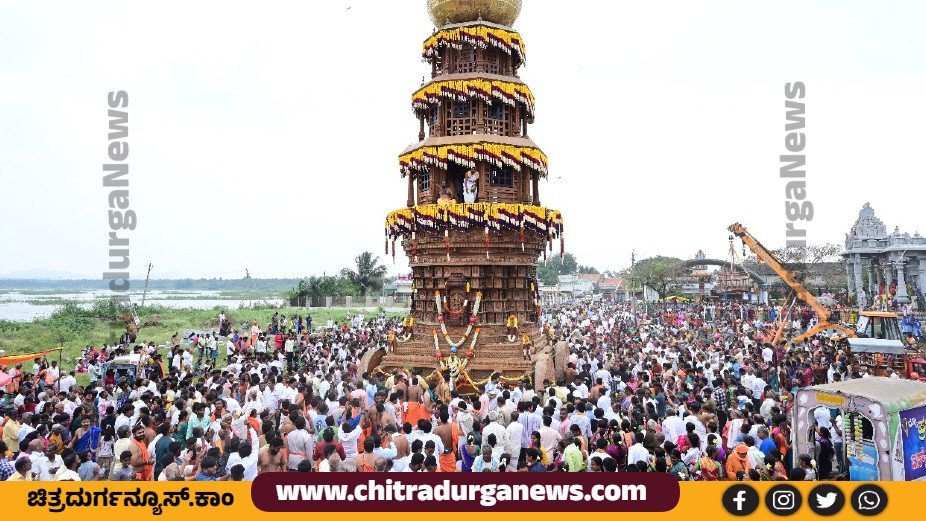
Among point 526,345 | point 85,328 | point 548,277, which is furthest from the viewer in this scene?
point 548,277

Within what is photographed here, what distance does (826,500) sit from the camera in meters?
6.06

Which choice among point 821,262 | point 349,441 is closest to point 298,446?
point 349,441

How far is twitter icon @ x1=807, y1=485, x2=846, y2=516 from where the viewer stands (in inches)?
238

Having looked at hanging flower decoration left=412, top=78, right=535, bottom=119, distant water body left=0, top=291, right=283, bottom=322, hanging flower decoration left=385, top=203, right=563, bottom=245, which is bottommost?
distant water body left=0, top=291, right=283, bottom=322

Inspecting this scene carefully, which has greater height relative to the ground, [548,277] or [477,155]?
[477,155]

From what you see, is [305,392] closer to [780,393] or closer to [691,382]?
[691,382]

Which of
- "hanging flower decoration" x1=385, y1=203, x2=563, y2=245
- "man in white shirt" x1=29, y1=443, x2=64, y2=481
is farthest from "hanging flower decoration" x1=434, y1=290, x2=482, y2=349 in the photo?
"man in white shirt" x1=29, y1=443, x2=64, y2=481

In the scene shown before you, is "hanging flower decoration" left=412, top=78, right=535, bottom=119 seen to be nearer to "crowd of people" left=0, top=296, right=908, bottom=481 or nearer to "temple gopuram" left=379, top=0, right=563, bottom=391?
"temple gopuram" left=379, top=0, right=563, bottom=391

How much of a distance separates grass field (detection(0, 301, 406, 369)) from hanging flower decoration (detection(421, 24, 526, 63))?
20449 mm

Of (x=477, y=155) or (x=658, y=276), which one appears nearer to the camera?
(x=477, y=155)

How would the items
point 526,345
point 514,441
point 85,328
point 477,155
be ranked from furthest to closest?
point 85,328 → point 477,155 → point 526,345 → point 514,441

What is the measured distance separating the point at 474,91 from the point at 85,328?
3416cm

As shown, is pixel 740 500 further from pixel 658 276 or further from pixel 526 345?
pixel 658 276

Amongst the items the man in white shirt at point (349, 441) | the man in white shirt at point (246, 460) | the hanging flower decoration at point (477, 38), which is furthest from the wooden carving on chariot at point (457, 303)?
the man in white shirt at point (246, 460)
